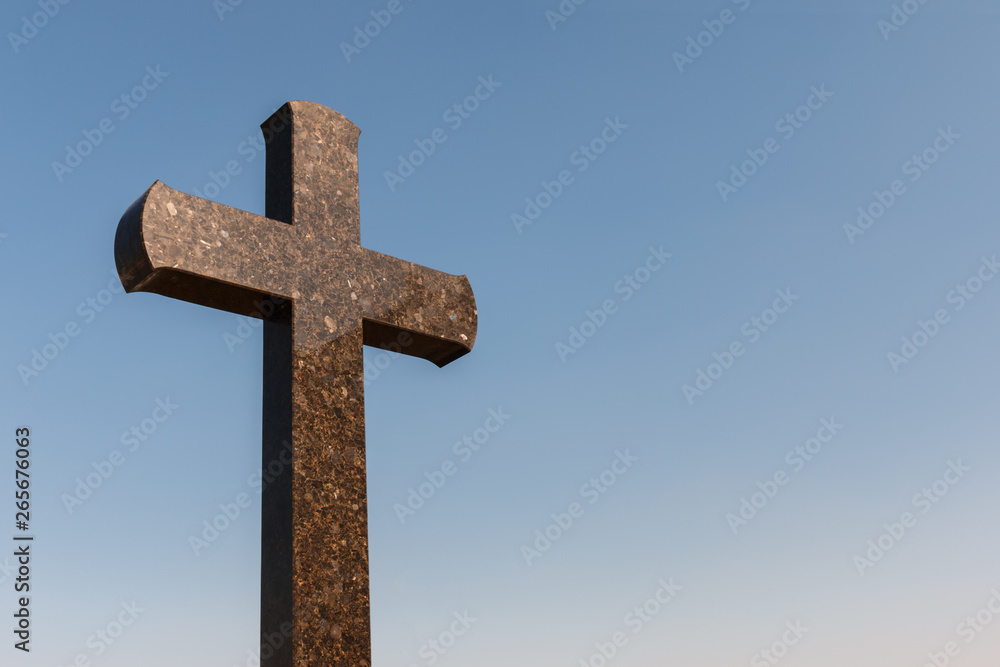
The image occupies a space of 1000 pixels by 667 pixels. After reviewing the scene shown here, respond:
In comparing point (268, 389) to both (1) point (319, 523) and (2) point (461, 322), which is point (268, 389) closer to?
(1) point (319, 523)

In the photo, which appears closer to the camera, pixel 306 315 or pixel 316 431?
pixel 316 431

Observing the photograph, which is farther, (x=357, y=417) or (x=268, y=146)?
(x=268, y=146)

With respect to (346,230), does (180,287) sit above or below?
below

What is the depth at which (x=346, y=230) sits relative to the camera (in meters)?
4.30

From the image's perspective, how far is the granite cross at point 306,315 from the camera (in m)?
3.57

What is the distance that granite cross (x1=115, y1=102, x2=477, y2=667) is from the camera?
3.57m

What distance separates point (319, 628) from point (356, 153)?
226 cm

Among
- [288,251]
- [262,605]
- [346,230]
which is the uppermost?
[346,230]

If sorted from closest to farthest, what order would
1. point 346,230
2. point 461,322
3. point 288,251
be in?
point 288,251, point 346,230, point 461,322

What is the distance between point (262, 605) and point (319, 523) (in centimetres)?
40

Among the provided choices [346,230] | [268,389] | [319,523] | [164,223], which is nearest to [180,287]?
[164,223]

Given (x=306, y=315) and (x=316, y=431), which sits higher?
(x=306, y=315)

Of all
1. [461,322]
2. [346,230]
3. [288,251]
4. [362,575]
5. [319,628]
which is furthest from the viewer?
[461,322]

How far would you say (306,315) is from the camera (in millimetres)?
3951
